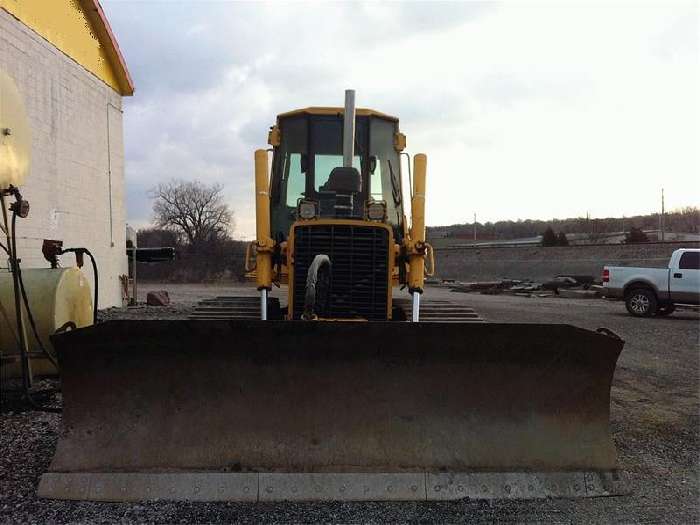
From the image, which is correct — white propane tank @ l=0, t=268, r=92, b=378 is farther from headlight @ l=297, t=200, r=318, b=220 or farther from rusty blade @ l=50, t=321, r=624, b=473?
headlight @ l=297, t=200, r=318, b=220

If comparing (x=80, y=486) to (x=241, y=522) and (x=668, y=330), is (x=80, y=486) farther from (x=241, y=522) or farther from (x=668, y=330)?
(x=668, y=330)

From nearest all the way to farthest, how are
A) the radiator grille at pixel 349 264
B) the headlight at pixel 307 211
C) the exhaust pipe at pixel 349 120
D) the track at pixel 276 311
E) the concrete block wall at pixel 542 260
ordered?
the radiator grille at pixel 349 264 → the headlight at pixel 307 211 → the exhaust pipe at pixel 349 120 → the track at pixel 276 311 → the concrete block wall at pixel 542 260

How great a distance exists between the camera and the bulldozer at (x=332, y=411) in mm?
3293

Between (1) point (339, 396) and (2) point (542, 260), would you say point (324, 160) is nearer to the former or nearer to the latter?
(1) point (339, 396)

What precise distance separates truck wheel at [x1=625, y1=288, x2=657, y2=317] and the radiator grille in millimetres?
12276

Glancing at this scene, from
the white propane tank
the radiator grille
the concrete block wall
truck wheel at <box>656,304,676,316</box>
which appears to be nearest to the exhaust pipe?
the radiator grille

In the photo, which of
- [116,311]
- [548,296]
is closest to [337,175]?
[116,311]

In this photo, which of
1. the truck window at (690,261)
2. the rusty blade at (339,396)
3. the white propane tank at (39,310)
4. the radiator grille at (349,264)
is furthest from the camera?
the truck window at (690,261)

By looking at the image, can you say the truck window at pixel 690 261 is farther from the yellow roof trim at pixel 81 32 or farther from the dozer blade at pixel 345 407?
the yellow roof trim at pixel 81 32

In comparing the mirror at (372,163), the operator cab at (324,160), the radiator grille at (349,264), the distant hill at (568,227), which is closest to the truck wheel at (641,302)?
the operator cab at (324,160)

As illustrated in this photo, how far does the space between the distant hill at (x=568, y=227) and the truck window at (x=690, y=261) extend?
123 ft

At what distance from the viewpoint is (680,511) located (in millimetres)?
3250

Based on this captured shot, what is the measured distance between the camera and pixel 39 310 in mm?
5465

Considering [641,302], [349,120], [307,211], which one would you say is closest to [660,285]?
[641,302]
